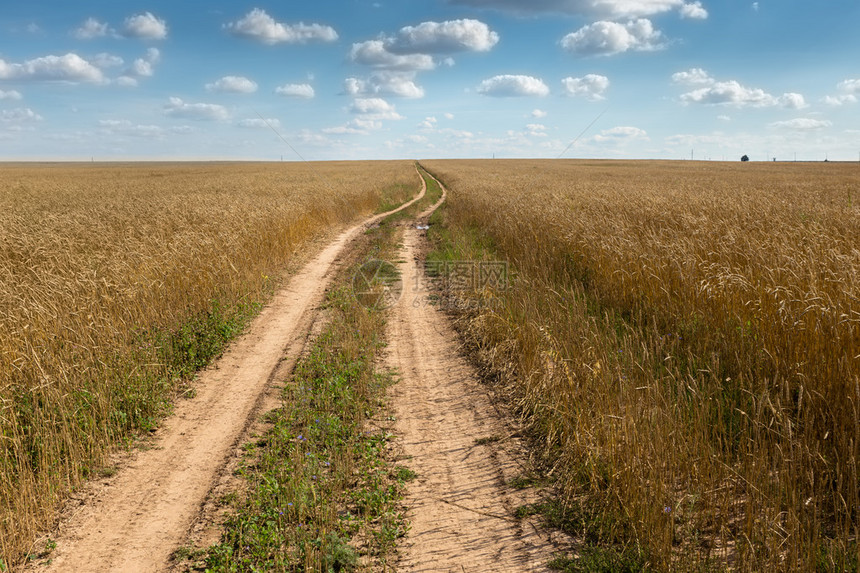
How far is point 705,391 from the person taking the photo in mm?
4910

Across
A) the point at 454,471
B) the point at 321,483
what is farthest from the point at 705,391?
the point at 321,483

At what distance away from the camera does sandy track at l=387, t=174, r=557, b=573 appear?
3520 millimetres

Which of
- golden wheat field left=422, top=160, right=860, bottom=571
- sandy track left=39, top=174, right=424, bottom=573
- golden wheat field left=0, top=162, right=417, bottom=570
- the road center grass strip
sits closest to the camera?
golden wheat field left=422, top=160, right=860, bottom=571

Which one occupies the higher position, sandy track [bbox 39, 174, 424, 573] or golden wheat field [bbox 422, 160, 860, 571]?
golden wheat field [bbox 422, 160, 860, 571]

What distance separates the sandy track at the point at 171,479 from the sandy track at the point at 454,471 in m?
1.73

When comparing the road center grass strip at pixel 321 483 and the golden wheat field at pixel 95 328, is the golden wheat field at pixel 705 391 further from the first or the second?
the golden wheat field at pixel 95 328

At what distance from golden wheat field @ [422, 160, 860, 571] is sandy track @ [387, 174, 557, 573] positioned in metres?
0.45

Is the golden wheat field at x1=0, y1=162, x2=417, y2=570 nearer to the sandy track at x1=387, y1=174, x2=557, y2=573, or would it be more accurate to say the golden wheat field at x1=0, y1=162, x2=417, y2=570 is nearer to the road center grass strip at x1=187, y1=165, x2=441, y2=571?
the road center grass strip at x1=187, y1=165, x2=441, y2=571

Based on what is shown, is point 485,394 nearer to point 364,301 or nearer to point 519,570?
point 519,570

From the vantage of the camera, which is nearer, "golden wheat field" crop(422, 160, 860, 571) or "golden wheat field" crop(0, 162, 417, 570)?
"golden wheat field" crop(422, 160, 860, 571)

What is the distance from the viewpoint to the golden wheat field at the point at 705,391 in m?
3.29

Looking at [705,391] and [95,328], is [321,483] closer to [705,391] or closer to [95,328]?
[705,391]

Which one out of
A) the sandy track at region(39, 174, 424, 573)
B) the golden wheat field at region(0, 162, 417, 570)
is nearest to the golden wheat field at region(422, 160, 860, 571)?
the sandy track at region(39, 174, 424, 573)

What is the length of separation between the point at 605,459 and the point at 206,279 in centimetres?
792
